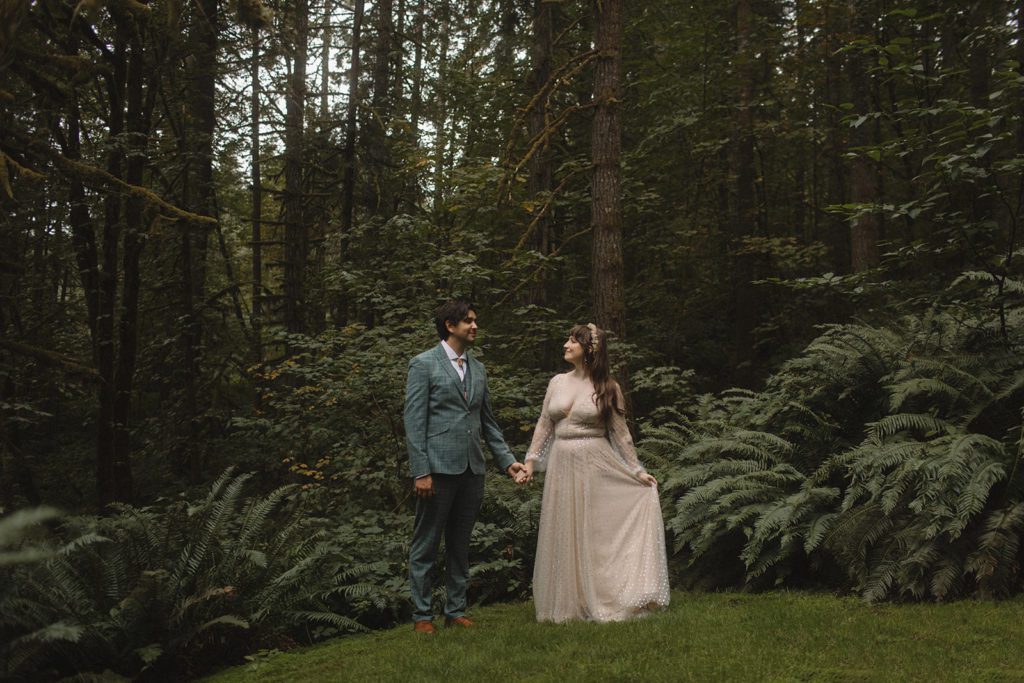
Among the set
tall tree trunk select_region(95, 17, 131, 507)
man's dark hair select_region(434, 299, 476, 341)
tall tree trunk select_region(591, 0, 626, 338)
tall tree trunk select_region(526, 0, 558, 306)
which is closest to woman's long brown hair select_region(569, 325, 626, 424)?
man's dark hair select_region(434, 299, 476, 341)

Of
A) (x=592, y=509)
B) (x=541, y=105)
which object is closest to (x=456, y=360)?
(x=592, y=509)

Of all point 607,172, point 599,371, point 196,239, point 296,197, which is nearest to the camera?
point 599,371

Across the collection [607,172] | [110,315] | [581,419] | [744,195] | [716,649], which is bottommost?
[716,649]

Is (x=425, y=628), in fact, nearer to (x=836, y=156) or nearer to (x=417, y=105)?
(x=417, y=105)

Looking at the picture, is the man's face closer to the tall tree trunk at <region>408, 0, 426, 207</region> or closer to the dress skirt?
the dress skirt

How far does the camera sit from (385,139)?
1866 centimetres

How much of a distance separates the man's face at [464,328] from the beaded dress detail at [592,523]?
3.12 feet

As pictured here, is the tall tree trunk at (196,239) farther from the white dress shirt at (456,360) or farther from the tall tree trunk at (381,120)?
the white dress shirt at (456,360)

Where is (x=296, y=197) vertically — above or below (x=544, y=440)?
above

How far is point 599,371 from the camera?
6691 millimetres

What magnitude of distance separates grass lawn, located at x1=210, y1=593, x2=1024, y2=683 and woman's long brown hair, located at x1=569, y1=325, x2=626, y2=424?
1.61 metres

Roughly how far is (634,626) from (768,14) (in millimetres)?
19169

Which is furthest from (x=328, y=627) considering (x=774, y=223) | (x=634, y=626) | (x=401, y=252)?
(x=774, y=223)

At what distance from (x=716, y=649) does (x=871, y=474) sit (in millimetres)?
2351
